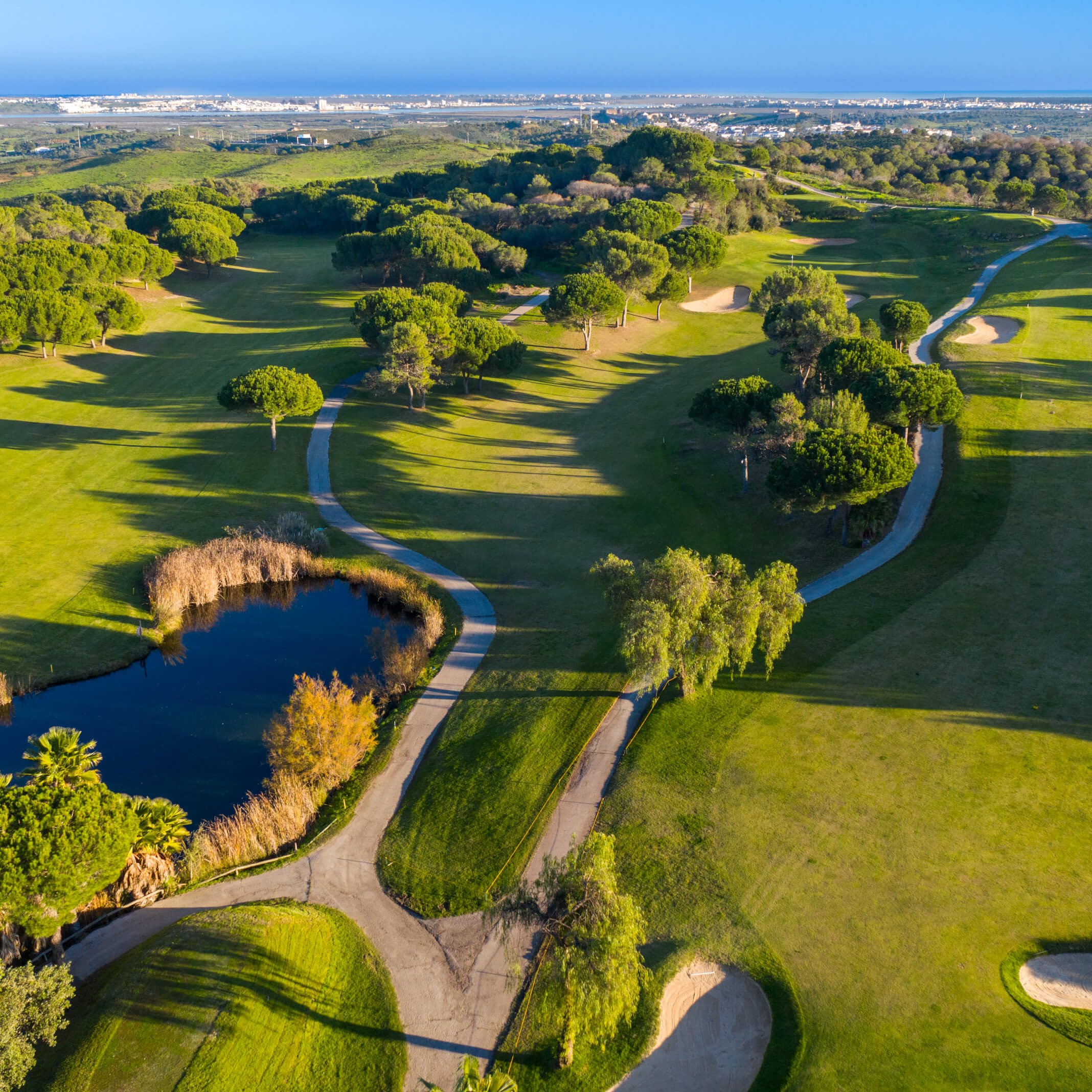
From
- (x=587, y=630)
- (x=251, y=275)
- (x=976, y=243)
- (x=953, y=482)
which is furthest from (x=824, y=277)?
(x=251, y=275)

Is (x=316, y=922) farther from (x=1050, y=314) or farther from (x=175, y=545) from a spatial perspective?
(x=1050, y=314)

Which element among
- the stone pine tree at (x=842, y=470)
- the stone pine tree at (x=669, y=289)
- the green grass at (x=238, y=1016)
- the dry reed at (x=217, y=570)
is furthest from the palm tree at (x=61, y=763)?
the stone pine tree at (x=669, y=289)

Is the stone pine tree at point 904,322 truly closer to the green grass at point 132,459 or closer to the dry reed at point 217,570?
the green grass at point 132,459

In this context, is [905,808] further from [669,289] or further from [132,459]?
[669,289]

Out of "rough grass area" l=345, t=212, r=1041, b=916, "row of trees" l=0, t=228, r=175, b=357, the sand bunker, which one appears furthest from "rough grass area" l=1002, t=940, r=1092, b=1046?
"row of trees" l=0, t=228, r=175, b=357

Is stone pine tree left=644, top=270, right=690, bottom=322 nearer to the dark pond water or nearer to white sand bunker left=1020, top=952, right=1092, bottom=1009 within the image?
the dark pond water
